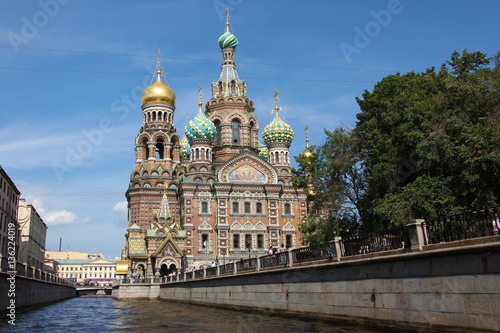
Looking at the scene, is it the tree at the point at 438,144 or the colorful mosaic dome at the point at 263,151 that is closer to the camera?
the tree at the point at 438,144

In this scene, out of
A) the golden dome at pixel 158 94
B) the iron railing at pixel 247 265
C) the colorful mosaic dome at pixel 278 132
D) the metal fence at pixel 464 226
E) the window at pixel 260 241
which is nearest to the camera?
the metal fence at pixel 464 226

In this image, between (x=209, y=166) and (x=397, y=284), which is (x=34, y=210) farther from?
(x=397, y=284)

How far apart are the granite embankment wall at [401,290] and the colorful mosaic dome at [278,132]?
38.2 metres

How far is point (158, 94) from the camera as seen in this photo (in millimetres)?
63281

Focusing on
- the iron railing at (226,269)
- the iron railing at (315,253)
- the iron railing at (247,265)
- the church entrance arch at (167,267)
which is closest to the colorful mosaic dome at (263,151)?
the church entrance arch at (167,267)

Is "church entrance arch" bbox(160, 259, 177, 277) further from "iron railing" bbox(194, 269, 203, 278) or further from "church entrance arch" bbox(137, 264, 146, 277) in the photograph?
"iron railing" bbox(194, 269, 203, 278)

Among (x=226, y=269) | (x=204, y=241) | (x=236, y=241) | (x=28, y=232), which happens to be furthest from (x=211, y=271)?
(x=28, y=232)

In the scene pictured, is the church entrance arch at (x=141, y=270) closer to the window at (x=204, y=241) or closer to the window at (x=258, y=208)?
the window at (x=204, y=241)

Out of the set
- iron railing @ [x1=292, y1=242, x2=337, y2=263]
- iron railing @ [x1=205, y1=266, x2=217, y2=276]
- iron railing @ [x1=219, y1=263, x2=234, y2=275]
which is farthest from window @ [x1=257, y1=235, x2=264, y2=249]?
iron railing @ [x1=292, y1=242, x2=337, y2=263]

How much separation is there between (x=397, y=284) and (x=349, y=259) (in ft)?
8.62

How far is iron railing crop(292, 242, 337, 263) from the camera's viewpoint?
56.1ft

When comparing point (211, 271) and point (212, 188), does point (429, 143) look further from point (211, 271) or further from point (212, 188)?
point (212, 188)

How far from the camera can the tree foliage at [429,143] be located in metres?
20.1

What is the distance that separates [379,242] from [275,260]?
6473mm
